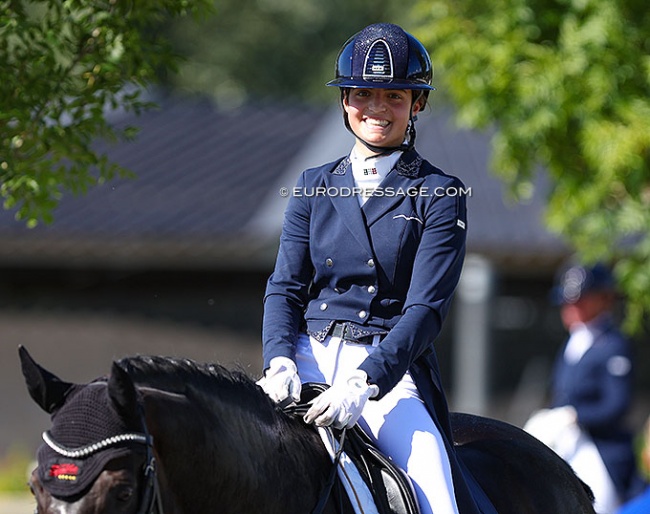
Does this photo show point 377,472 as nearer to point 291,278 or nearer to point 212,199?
point 291,278

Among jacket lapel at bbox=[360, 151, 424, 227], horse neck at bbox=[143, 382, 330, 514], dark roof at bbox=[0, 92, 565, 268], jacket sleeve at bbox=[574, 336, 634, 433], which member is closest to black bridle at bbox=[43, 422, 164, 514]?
horse neck at bbox=[143, 382, 330, 514]

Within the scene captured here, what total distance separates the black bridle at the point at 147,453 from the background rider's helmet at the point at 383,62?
165 centimetres

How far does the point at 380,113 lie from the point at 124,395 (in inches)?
66.5

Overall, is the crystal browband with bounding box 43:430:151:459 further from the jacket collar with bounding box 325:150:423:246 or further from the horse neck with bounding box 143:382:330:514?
the jacket collar with bounding box 325:150:423:246

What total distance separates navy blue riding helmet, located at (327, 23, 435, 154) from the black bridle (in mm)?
1646

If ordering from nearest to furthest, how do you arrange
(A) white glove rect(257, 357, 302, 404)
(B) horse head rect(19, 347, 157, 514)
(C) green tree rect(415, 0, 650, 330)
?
(B) horse head rect(19, 347, 157, 514) → (A) white glove rect(257, 357, 302, 404) → (C) green tree rect(415, 0, 650, 330)

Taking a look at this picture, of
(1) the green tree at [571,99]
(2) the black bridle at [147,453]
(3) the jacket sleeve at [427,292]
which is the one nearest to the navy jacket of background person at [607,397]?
(1) the green tree at [571,99]

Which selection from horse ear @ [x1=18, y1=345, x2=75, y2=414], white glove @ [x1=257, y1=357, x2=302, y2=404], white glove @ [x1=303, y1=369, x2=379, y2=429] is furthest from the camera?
white glove @ [x1=257, y1=357, x2=302, y2=404]

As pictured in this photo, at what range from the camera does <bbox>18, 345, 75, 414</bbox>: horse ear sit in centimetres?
326

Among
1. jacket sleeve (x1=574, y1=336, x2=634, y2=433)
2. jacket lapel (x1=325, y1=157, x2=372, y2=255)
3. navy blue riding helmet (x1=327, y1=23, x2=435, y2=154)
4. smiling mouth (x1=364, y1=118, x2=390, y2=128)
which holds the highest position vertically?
navy blue riding helmet (x1=327, y1=23, x2=435, y2=154)

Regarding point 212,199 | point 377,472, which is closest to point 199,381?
point 377,472

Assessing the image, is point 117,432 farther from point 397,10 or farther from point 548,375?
point 397,10

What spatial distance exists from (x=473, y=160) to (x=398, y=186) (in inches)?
590

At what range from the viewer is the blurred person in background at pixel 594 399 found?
8453 millimetres
